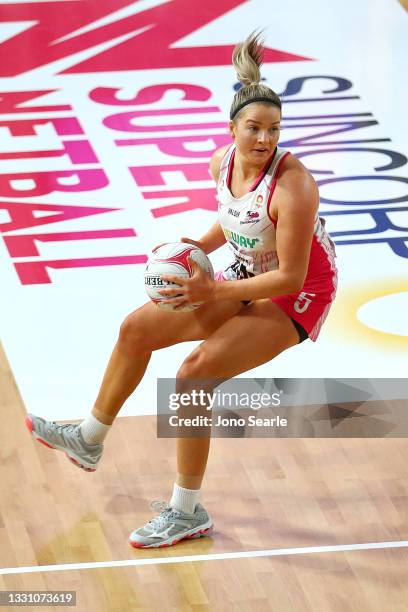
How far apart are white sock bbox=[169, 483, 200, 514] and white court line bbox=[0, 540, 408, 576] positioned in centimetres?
19

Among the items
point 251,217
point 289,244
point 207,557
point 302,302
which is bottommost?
point 207,557

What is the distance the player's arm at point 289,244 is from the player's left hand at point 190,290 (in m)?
0.03

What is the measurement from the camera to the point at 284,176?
4.61 metres

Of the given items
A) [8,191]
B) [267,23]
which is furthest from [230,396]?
[267,23]

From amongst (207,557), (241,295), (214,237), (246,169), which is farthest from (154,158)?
Answer: (207,557)

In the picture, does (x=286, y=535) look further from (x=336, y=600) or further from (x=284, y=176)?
(x=284, y=176)

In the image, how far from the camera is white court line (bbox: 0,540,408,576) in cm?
460

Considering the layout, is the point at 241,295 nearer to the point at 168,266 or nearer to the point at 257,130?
the point at 168,266

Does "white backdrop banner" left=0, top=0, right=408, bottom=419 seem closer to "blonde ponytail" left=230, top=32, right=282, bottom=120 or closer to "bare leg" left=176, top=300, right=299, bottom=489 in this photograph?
"bare leg" left=176, top=300, right=299, bottom=489

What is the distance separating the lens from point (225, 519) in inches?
195

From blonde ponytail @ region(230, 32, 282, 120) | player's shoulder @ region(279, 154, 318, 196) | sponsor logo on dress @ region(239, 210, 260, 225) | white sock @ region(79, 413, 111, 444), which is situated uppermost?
blonde ponytail @ region(230, 32, 282, 120)

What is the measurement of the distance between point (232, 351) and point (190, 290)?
28 cm

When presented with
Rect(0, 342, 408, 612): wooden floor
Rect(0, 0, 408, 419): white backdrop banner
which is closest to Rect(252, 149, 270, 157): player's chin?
Rect(0, 342, 408, 612): wooden floor

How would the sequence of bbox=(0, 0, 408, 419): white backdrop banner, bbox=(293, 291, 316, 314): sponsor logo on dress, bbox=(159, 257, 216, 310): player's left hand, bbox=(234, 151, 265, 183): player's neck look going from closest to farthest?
1. bbox=(159, 257, 216, 310): player's left hand
2. bbox=(234, 151, 265, 183): player's neck
3. bbox=(293, 291, 316, 314): sponsor logo on dress
4. bbox=(0, 0, 408, 419): white backdrop banner
